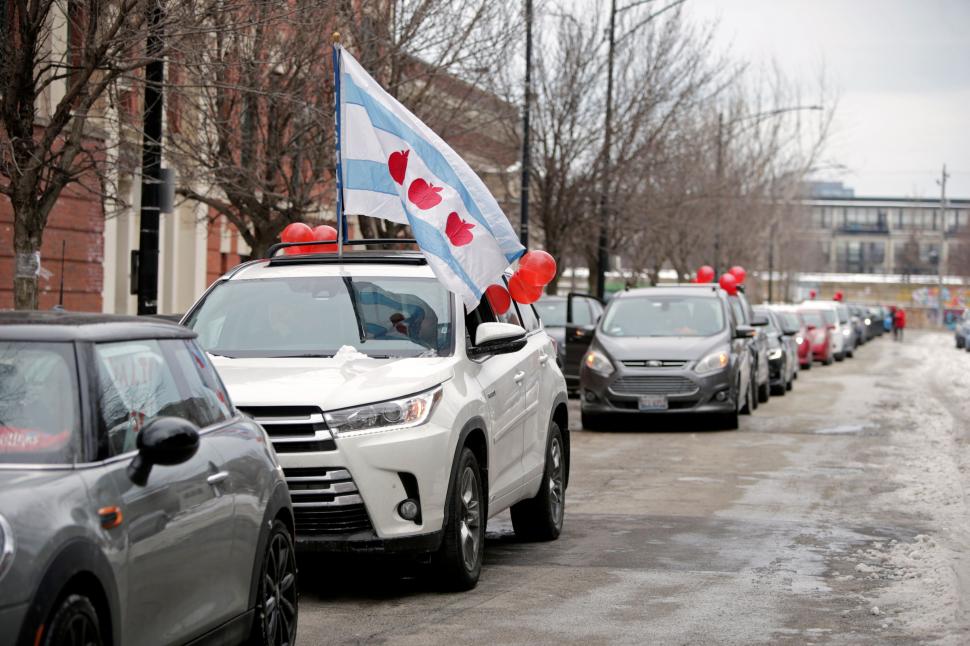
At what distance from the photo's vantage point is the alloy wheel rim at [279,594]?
639 centimetres

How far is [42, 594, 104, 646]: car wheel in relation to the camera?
14.6ft

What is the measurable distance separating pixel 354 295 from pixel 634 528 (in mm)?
3149

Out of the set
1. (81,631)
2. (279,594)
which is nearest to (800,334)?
(279,594)

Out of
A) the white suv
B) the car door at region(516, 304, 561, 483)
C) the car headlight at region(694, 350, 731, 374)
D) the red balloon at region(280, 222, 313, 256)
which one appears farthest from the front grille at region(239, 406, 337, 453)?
the car headlight at region(694, 350, 731, 374)

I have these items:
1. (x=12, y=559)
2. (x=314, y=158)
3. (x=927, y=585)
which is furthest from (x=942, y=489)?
(x=12, y=559)

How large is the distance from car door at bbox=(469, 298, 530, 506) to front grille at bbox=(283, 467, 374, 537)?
1303mm

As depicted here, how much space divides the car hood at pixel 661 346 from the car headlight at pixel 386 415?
12.3 m

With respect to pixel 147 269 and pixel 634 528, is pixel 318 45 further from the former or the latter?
pixel 634 528

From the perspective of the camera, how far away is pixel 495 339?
29.5 ft

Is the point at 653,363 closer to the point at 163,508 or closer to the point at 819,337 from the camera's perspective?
the point at 163,508

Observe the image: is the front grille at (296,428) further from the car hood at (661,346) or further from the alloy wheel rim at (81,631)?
the car hood at (661,346)

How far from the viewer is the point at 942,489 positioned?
14.3 m

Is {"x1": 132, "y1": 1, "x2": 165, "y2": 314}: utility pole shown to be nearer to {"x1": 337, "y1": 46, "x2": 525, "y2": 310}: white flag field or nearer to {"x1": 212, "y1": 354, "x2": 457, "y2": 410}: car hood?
{"x1": 337, "y1": 46, "x2": 525, "y2": 310}: white flag field

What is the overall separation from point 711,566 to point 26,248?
669 centimetres
